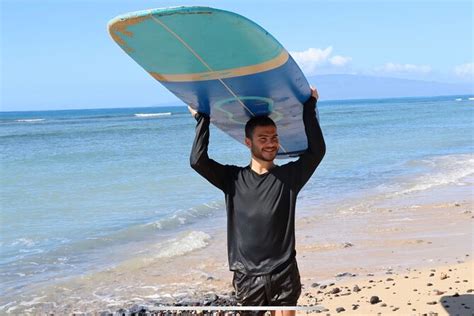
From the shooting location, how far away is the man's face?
3.20 meters

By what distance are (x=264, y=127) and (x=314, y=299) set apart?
3211 mm

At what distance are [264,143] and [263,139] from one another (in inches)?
0.9

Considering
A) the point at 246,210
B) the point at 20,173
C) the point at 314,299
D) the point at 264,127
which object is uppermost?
the point at 264,127

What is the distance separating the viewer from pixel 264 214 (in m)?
3.11

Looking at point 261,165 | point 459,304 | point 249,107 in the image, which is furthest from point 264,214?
point 459,304

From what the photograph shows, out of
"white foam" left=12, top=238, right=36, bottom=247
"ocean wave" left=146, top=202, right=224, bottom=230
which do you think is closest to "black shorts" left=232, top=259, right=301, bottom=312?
"white foam" left=12, top=238, right=36, bottom=247

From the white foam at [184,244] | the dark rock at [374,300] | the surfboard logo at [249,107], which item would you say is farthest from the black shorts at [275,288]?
the white foam at [184,244]

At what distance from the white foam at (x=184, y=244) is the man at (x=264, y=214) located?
5.00 meters

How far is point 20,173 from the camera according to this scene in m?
18.2

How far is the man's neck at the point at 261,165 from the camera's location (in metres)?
3.21

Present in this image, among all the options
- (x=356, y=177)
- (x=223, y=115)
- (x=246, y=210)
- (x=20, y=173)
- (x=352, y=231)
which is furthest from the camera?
(x=20, y=173)

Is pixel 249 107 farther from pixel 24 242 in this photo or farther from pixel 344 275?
pixel 24 242

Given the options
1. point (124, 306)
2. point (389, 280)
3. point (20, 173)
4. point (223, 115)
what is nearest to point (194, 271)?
point (124, 306)

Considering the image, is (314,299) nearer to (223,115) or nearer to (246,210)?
(223,115)
